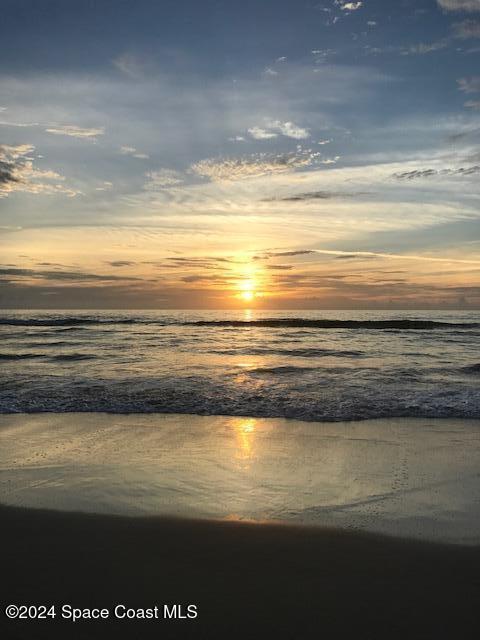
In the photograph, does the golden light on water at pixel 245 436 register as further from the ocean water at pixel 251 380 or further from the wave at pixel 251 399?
the ocean water at pixel 251 380

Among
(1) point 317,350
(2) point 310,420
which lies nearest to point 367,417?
(2) point 310,420

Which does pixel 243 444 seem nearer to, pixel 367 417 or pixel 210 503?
pixel 210 503

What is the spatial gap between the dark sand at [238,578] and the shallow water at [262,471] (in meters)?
0.37

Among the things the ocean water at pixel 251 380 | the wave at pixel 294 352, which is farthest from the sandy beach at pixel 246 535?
the wave at pixel 294 352

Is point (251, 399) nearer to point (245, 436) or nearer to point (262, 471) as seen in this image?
point (245, 436)

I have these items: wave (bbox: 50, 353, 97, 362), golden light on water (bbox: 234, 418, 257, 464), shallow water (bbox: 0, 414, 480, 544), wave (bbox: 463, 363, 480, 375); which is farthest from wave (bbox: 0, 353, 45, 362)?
wave (bbox: 463, 363, 480, 375)

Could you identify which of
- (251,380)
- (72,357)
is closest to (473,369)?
(251,380)

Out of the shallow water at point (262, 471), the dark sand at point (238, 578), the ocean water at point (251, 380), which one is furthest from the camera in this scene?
the ocean water at point (251, 380)

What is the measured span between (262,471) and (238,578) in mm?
2460

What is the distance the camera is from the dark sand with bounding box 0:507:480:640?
3.10 m

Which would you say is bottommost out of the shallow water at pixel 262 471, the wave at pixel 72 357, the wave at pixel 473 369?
the wave at pixel 72 357

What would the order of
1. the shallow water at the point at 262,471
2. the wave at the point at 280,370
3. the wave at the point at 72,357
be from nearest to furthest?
the shallow water at the point at 262,471 < the wave at the point at 280,370 < the wave at the point at 72,357

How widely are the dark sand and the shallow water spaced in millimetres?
371

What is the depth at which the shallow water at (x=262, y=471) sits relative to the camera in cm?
487
